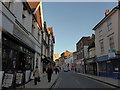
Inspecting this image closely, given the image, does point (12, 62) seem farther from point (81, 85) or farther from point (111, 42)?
point (111, 42)

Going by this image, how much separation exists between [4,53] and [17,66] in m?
2.64

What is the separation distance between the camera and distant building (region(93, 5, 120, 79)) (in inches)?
723

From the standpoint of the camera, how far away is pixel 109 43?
68.7ft

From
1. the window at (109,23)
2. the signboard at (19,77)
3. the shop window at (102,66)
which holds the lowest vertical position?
the shop window at (102,66)

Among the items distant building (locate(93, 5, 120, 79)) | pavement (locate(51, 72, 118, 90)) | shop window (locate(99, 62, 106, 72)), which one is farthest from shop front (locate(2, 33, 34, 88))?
shop window (locate(99, 62, 106, 72))

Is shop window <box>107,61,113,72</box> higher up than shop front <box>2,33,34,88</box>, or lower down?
lower down

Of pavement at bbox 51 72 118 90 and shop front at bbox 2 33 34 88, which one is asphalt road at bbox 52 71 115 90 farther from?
shop front at bbox 2 33 34 88

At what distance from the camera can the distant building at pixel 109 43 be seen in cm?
1838

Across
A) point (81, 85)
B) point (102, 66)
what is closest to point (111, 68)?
point (102, 66)

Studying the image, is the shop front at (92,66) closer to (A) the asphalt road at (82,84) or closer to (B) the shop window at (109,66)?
(B) the shop window at (109,66)

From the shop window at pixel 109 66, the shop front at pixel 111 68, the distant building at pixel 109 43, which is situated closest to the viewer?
the distant building at pixel 109 43

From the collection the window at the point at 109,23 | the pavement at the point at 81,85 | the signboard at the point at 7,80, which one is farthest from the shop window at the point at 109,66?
the signboard at the point at 7,80

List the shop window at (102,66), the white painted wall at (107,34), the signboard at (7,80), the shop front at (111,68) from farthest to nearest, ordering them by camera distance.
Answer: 1. the shop window at (102,66)
2. the white painted wall at (107,34)
3. the shop front at (111,68)
4. the signboard at (7,80)

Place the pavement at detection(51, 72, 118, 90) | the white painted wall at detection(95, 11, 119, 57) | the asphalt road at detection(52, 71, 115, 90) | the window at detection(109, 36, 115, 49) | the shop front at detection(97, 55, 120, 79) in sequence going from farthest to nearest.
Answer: the window at detection(109, 36, 115, 49)
the white painted wall at detection(95, 11, 119, 57)
the shop front at detection(97, 55, 120, 79)
the asphalt road at detection(52, 71, 115, 90)
the pavement at detection(51, 72, 118, 90)
